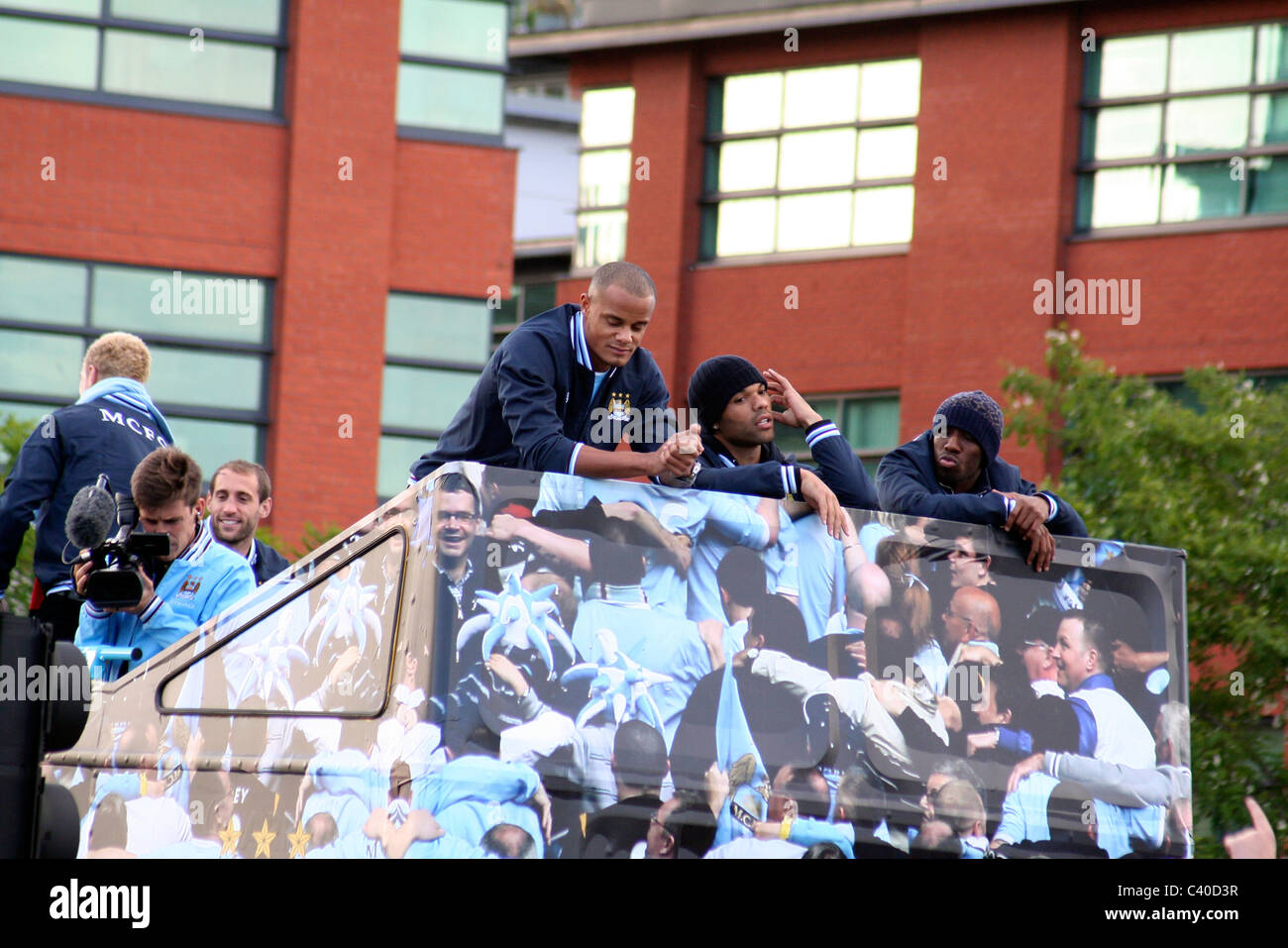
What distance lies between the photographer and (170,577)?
6.19 metres

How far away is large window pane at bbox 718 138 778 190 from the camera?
91.3ft

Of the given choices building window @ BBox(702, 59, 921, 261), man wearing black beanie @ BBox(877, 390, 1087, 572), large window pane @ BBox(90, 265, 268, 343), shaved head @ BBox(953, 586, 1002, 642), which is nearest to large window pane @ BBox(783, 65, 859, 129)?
building window @ BBox(702, 59, 921, 261)

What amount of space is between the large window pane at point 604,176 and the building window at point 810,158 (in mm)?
1361

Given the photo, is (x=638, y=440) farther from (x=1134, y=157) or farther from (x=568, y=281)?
(x=568, y=281)

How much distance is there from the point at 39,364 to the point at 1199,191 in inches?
566

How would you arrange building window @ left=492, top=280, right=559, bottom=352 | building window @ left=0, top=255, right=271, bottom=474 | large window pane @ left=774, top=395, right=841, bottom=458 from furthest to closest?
building window @ left=492, top=280, right=559, bottom=352, large window pane @ left=774, top=395, right=841, bottom=458, building window @ left=0, top=255, right=271, bottom=474

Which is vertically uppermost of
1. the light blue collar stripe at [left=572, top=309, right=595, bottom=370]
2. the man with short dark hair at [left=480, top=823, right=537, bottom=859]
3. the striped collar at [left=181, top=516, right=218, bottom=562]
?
the light blue collar stripe at [left=572, top=309, right=595, bottom=370]

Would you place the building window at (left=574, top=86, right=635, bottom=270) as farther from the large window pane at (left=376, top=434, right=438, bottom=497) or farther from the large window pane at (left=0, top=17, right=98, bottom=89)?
the large window pane at (left=0, top=17, right=98, bottom=89)

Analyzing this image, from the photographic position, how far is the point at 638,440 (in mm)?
5926

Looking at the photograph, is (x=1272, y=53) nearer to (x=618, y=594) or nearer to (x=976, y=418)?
(x=976, y=418)

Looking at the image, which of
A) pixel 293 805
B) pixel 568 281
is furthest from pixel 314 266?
pixel 293 805

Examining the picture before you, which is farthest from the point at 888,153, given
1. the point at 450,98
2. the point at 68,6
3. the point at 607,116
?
the point at 68,6

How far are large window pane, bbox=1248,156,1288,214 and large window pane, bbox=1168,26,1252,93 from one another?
3.46ft
